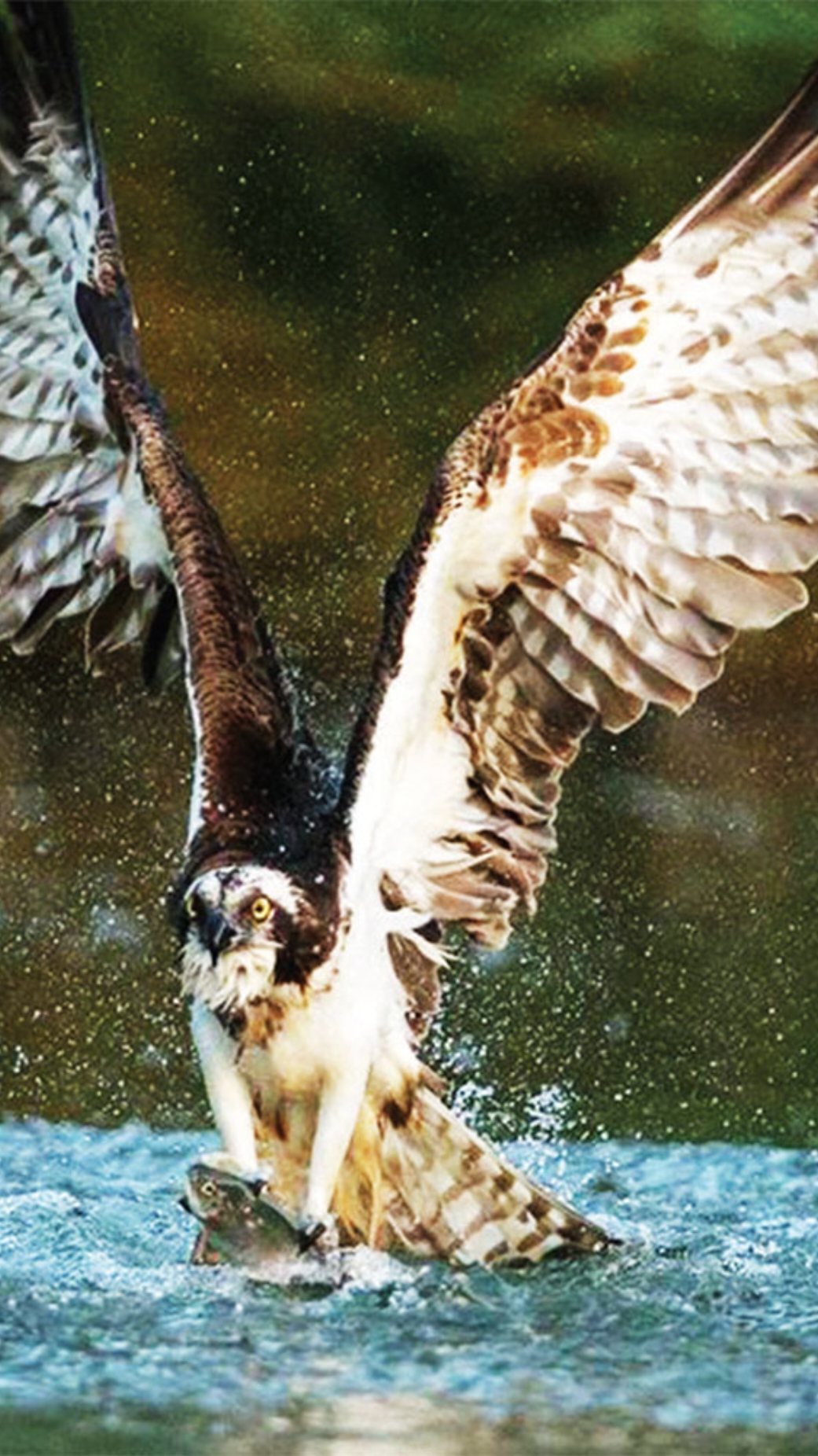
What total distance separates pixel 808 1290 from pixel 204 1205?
3.44ft

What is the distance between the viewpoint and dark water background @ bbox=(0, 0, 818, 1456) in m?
5.95

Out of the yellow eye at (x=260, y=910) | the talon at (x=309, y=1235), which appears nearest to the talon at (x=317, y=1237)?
the talon at (x=309, y=1235)

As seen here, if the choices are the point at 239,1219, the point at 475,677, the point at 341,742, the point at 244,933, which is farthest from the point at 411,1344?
the point at 341,742

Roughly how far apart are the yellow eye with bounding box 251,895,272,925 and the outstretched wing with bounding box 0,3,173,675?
1.06 meters

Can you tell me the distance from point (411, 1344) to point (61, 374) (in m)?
2.29

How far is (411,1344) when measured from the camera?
6074 mm

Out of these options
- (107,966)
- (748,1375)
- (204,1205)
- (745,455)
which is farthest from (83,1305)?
(107,966)

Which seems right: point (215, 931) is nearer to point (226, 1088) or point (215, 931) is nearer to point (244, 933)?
point (244, 933)

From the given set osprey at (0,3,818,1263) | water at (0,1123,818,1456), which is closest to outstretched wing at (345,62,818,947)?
osprey at (0,3,818,1263)

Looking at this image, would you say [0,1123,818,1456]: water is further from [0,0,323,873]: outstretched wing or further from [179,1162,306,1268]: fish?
[0,0,323,873]: outstretched wing

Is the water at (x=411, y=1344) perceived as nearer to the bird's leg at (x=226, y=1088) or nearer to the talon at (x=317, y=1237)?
the talon at (x=317, y=1237)

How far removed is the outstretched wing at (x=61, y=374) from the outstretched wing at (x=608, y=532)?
89 centimetres

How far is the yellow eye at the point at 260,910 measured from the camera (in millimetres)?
6535

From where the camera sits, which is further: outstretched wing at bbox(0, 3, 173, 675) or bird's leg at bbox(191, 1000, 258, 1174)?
outstretched wing at bbox(0, 3, 173, 675)
